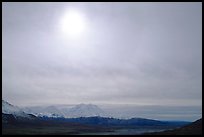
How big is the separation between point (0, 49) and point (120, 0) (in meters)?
13.6

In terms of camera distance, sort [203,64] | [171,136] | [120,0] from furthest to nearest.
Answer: [171,136] → [203,64] → [120,0]

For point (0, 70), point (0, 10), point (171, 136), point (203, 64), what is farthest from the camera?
point (171, 136)

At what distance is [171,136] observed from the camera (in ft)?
234

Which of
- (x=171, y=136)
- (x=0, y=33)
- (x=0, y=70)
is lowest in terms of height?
(x=171, y=136)

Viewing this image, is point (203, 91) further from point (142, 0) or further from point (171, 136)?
point (171, 136)

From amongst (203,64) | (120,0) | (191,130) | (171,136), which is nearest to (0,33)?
(120,0)

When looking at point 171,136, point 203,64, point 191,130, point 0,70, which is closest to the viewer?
point 0,70

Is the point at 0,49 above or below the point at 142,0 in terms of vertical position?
below

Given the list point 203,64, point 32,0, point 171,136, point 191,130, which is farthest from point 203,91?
point 191,130

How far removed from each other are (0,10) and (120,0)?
12264 millimetres

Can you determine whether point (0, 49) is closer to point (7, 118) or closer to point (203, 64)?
point (203, 64)

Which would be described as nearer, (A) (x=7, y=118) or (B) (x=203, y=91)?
(B) (x=203, y=91)

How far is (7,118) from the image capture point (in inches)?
6959

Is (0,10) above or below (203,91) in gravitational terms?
above
